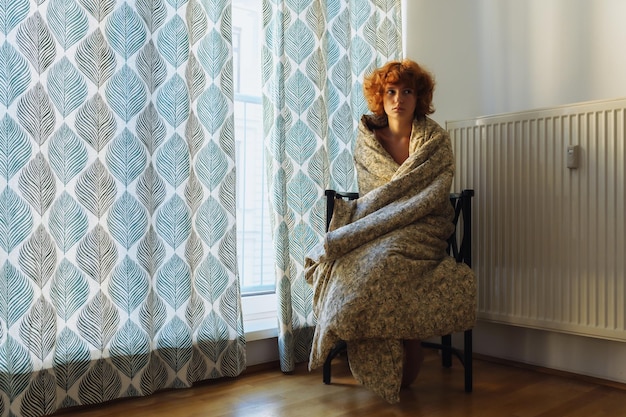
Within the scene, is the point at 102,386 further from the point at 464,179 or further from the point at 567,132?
the point at 567,132

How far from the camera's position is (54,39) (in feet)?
5.77

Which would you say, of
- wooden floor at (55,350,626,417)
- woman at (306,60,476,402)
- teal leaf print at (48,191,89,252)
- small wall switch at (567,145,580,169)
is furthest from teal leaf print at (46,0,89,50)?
small wall switch at (567,145,580,169)

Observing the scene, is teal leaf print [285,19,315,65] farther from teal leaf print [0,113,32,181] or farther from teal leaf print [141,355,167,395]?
teal leaf print [141,355,167,395]

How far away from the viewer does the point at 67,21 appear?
1.79 meters

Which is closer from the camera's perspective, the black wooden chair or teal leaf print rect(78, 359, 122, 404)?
teal leaf print rect(78, 359, 122, 404)

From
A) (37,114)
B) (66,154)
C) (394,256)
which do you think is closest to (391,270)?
(394,256)

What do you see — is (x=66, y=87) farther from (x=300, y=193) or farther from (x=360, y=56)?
(x=360, y=56)

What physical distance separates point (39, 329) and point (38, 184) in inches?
16.8

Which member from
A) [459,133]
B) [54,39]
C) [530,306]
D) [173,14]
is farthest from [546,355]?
[54,39]

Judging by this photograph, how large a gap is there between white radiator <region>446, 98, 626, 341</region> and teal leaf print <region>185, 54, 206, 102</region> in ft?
3.73

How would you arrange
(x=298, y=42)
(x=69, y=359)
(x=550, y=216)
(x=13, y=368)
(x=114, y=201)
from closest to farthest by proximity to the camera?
(x=13, y=368), (x=69, y=359), (x=114, y=201), (x=550, y=216), (x=298, y=42)

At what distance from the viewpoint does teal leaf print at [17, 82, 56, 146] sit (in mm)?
1705

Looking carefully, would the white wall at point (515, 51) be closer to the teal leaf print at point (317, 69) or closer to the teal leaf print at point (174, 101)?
the teal leaf print at point (317, 69)

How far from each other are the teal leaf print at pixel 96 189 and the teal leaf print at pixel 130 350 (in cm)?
38
